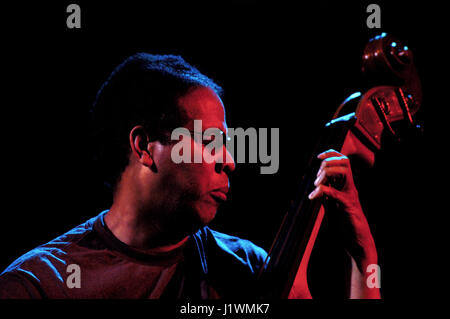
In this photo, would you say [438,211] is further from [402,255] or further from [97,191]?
[97,191]

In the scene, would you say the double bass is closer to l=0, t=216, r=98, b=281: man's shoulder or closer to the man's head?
the man's head

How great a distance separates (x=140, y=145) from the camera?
4.26ft

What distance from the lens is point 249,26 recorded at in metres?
2.11

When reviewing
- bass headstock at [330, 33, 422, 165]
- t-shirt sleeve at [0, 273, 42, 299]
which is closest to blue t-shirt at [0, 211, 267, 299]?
t-shirt sleeve at [0, 273, 42, 299]

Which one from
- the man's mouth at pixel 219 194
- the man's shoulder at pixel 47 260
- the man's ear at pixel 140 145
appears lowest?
the man's shoulder at pixel 47 260

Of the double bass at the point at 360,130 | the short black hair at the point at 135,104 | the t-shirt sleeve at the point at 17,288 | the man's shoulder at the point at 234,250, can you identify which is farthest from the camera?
the man's shoulder at the point at 234,250

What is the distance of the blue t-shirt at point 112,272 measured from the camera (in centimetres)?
116

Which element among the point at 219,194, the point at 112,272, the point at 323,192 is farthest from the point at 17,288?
the point at 323,192

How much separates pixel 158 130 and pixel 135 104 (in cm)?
19

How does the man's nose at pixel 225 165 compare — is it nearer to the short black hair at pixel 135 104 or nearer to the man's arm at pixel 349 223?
the short black hair at pixel 135 104

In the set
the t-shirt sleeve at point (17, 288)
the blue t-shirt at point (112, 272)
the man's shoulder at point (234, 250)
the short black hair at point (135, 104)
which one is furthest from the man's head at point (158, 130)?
the t-shirt sleeve at point (17, 288)

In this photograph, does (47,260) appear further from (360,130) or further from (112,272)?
(360,130)

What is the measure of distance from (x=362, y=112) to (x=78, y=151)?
5.26ft

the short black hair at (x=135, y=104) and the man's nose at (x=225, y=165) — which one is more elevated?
the short black hair at (x=135, y=104)
